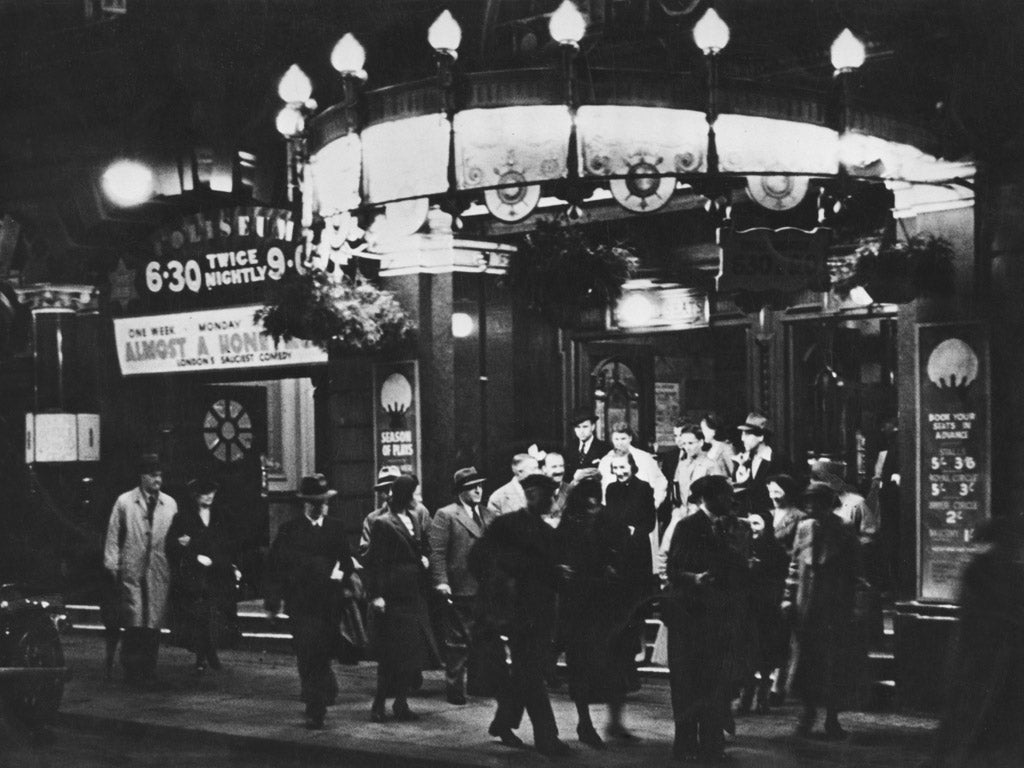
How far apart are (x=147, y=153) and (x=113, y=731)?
947 centimetres

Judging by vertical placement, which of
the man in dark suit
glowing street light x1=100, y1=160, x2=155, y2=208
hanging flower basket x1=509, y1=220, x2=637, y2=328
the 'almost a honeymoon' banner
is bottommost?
the man in dark suit

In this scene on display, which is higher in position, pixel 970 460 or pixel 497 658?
pixel 970 460

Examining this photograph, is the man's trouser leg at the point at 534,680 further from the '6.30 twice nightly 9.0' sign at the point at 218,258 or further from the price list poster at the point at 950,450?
the '6.30 twice nightly 9.0' sign at the point at 218,258

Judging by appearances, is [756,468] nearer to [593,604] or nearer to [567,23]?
[593,604]

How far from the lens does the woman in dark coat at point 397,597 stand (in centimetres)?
1203

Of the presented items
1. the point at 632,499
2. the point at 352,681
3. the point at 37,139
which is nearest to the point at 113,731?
the point at 352,681

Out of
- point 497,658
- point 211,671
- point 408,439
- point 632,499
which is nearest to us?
point 497,658

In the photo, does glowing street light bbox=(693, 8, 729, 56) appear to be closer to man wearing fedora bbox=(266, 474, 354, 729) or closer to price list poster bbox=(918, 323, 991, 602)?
price list poster bbox=(918, 323, 991, 602)

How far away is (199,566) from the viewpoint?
15039 millimetres

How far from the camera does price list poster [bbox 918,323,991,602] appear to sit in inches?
469

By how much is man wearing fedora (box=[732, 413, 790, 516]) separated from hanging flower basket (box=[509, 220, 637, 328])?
6.46 feet

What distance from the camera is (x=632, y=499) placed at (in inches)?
548

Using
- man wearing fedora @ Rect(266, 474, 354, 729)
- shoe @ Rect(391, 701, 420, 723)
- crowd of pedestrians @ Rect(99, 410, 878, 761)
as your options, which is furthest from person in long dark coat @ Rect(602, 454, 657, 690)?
man wearing fedora @ Rect(266, 474, 354, 729)

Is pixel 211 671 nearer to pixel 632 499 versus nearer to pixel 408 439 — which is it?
pixel 408 439
